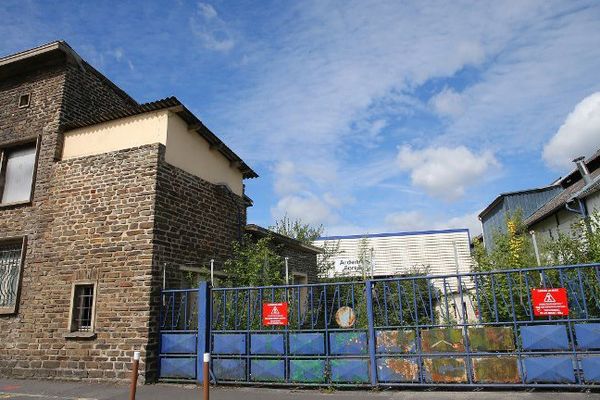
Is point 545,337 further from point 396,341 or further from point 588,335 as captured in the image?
point 396,341

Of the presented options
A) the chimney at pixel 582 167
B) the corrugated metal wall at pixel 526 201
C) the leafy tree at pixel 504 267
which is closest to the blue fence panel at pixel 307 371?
the leafy tree at pixel 504 267

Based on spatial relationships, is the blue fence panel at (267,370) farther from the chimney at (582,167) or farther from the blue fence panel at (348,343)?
the chimney at (582,167)

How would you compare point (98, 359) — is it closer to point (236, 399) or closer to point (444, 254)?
point (236, 399)

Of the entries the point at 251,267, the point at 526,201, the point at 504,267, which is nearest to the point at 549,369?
the point at 504,267

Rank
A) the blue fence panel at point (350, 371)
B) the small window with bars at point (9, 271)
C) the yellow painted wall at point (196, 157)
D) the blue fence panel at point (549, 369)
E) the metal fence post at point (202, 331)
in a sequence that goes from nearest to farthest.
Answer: the blue fence panel at point (549, 369)
the blue fence panel at point (350, 371)
the metal fence post at point (202, 331)
the yellow painted wall at point (196, 157)
the small window with bars at point (9, 271)

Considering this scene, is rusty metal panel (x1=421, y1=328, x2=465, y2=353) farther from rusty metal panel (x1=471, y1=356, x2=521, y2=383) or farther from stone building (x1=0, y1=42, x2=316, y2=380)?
stone building (x1=0, y1=42, x2=316, y2=380)

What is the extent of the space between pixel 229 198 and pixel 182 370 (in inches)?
202

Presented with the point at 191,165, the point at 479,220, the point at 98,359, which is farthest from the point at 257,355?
the point at 479,220

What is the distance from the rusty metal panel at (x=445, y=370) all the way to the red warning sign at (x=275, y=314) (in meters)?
2.43

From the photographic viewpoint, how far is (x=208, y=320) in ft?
26.2

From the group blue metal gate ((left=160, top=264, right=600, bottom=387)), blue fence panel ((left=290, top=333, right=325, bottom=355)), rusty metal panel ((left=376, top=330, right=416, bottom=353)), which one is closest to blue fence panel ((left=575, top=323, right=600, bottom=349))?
blue metal gate ((left=160, top=264, right=600, bottom=387))

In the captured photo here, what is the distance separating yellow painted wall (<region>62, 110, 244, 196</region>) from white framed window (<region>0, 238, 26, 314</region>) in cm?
244

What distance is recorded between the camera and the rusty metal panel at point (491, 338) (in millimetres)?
6562

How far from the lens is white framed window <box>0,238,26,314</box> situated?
32.9 feet
